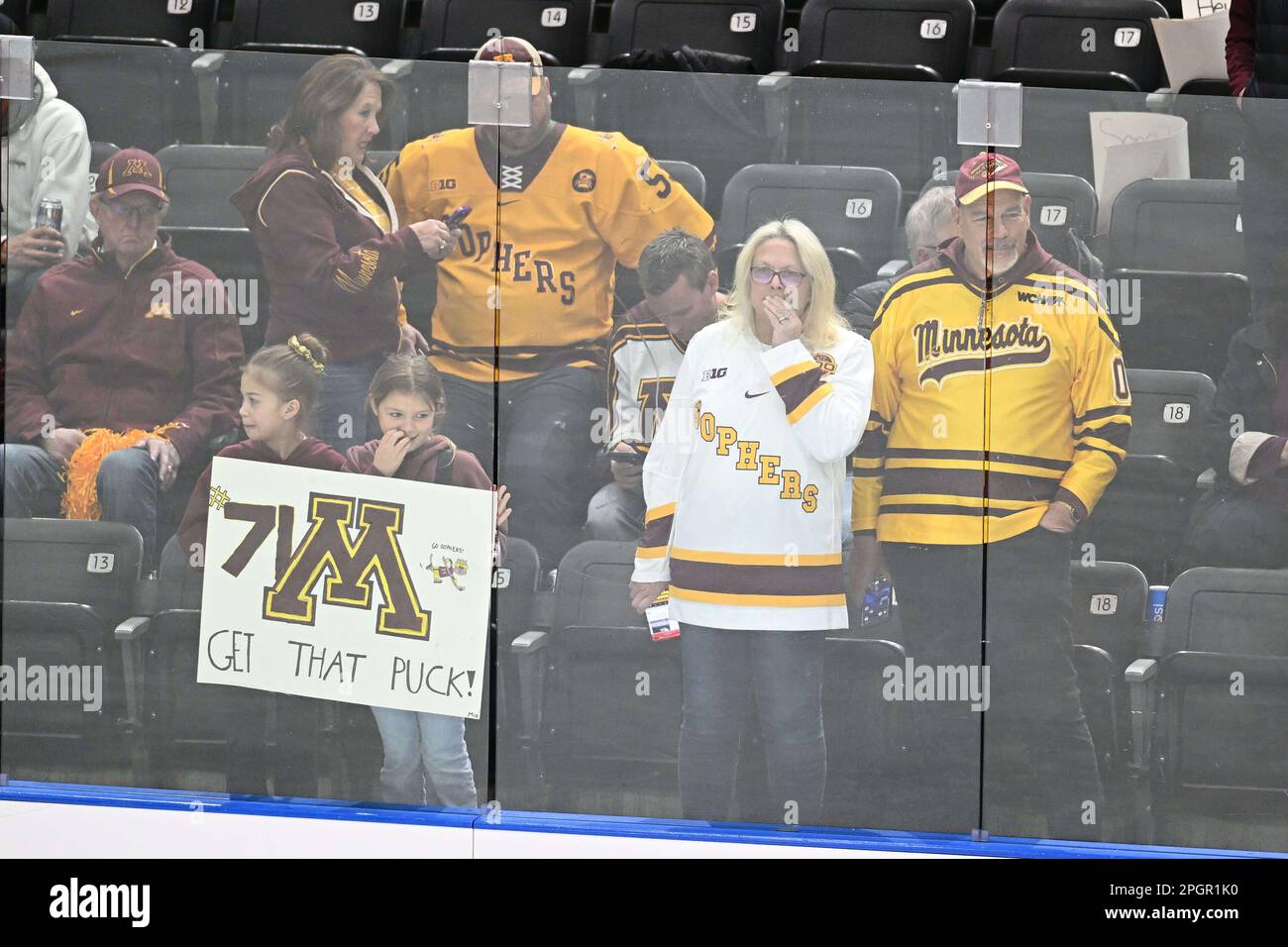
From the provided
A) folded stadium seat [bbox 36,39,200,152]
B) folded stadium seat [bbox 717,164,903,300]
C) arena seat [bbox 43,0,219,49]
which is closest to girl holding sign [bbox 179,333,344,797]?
folded stadium seat [bbox 36,39,200,152]

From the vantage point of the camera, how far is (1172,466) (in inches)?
123

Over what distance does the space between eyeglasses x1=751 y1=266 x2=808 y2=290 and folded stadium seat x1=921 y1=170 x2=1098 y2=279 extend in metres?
0.31

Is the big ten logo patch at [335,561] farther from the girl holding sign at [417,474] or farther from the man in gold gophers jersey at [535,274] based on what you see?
the man in gold gophers jersey at [535,274]

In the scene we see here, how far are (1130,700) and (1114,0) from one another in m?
3.20

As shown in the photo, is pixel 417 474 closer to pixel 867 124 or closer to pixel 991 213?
pixel 867 124

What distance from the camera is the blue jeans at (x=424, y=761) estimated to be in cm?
331

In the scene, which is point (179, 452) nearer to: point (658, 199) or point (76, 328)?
point (76, 328)

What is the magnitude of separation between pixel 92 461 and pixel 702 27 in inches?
122

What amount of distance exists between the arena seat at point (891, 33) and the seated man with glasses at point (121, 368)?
2.80 meters

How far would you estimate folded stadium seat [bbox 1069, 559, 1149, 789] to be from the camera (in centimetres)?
313

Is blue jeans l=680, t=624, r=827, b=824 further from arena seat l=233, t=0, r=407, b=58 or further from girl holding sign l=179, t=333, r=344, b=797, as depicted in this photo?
arena seat l=233, t=0, r=407, b=58

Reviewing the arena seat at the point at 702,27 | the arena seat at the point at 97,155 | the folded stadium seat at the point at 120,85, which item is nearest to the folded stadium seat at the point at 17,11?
the arena seat at the point at 702,27

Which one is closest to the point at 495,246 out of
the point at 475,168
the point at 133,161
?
the point at 475,168

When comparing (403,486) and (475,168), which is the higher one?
(475,168)
